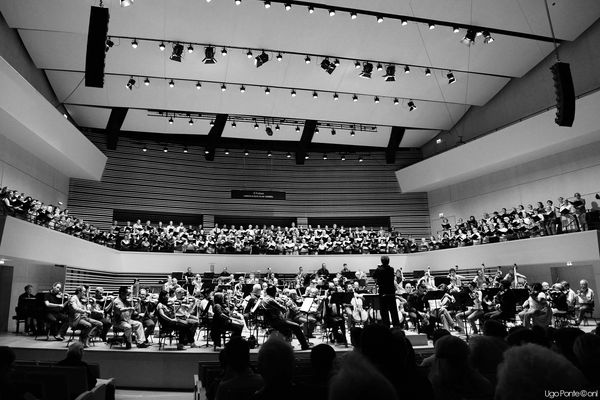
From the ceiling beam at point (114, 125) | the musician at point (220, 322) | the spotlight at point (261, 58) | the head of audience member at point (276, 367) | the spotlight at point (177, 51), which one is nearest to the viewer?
the head of audience member at point (276, 367)

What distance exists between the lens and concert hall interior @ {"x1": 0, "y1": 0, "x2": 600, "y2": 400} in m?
Result: 8.62

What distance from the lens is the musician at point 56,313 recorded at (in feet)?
30.8

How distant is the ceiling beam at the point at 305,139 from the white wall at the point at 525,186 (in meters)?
6.46

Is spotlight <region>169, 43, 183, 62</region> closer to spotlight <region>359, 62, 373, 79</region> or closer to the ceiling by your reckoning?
the ceiling

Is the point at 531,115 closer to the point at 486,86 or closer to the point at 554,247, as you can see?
the point at 486,86

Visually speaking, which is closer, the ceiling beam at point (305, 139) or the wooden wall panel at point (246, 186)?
the wooden wall panel at point (246, 186)

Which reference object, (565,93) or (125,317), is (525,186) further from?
(125,317)

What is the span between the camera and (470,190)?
18.5m

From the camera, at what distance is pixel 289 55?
1396cm

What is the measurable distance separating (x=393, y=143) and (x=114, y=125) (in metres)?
12.2

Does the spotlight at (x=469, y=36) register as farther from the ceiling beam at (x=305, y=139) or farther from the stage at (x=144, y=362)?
the stage at (x=144, y=362)

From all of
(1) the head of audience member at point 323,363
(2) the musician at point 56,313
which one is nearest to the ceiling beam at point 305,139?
(2) the musician at point 56,313

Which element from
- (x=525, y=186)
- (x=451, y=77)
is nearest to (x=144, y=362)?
(x=451, y=77)

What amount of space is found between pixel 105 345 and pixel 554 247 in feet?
39.1
